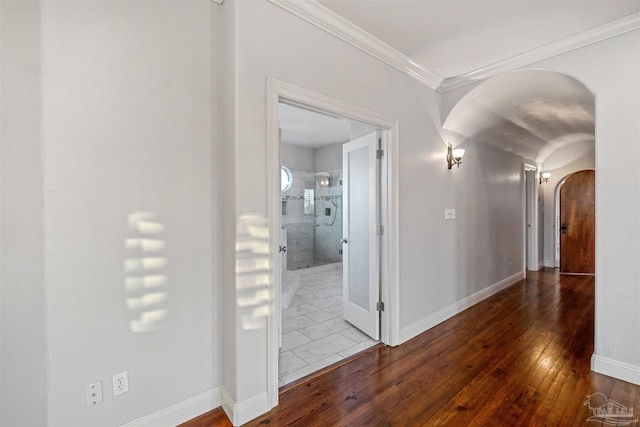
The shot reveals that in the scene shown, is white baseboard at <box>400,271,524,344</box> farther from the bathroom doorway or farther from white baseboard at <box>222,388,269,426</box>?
white baseboard at <box>222,388,269,426</box>

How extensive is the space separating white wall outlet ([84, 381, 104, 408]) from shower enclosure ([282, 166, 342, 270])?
5046 mm

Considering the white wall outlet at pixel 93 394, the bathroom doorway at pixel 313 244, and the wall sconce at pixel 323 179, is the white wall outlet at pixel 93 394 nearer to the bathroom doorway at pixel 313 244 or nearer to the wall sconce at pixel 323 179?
the bathroom doorway at pixel 313 244

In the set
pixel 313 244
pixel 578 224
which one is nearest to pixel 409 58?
pixel 313 244

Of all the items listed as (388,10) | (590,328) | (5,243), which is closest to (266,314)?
(5,243)

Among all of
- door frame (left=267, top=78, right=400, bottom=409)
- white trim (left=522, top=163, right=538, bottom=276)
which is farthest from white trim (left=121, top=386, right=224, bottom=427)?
white trim (left=522, top=163, right=538, bottom=276)

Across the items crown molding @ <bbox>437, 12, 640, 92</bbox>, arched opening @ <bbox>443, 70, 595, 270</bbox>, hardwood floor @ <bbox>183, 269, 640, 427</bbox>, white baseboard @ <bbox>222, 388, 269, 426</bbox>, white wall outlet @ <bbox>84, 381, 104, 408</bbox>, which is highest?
crown molding @ <bbox>437, 12, 640, 92</bbox>

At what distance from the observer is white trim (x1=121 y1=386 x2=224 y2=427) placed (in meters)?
1.67

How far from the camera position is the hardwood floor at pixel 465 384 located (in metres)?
1.80

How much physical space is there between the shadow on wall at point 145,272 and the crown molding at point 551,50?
318 cm

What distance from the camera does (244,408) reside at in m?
1.76

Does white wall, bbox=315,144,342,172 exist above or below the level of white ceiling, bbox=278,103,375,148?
below

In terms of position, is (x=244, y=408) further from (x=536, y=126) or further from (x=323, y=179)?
(x=323, y=179)

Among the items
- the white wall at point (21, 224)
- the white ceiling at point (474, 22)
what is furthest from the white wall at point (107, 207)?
the white ceiling at point (474, 22)

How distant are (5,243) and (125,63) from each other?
3.48ft
